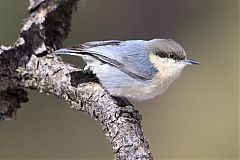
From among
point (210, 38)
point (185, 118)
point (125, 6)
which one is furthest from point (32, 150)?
point (210, 38)

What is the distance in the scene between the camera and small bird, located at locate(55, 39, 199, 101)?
2.01 m

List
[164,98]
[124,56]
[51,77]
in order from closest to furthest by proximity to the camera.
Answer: [51,77]
[124,56]
[164,98]

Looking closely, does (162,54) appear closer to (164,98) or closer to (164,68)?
(164,68)

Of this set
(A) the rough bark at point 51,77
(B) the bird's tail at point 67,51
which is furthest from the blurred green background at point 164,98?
(B) the bird's tail at point 67,51

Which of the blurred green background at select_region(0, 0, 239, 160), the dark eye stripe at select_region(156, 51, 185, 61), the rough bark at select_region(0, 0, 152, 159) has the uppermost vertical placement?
the blurred green background at select_region(0, 0, 239, 160)

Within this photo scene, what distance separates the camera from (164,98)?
4082 millimetres

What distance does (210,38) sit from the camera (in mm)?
4418

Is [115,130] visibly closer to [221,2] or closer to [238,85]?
[238,85]

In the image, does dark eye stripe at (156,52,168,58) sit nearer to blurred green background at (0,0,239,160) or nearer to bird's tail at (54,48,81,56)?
bird's tail at (54,48,81,56)

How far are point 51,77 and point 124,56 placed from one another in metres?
0.31

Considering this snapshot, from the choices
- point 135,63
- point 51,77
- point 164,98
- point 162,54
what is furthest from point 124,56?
point 164,98

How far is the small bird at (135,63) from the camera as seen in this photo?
2014 mm

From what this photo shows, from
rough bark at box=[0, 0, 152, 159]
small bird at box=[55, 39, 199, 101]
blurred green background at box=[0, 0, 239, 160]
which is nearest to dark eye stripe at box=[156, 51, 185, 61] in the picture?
small bird at box=[55, 39, 199, 101]

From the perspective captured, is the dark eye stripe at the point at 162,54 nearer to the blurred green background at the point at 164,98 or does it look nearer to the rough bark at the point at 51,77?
the rough bark at the point at 51,77
